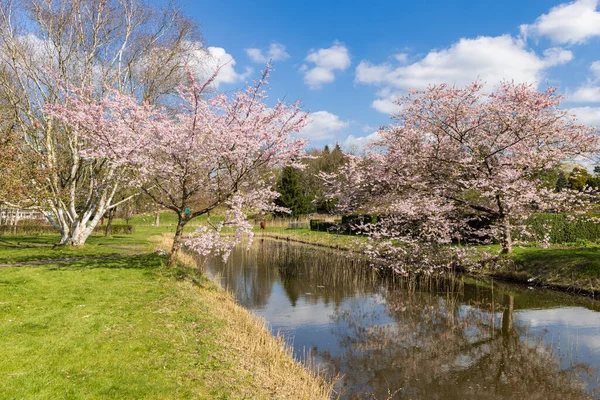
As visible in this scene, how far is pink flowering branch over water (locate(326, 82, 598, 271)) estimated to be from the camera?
48.5 feet

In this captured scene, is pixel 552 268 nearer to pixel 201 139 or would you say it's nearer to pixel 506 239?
pixel 506 239

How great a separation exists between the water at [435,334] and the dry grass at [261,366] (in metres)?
0.79

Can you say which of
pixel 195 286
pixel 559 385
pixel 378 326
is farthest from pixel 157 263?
pixel 559 385

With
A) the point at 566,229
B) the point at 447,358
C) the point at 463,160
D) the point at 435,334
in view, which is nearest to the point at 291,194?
the point at 566,229

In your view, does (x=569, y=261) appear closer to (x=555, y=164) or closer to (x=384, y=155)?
(x=555, y=164)

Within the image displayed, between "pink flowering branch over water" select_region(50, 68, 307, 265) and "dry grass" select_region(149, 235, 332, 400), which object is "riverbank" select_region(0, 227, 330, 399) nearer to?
"dry grass" select_region(149, 235, 332, 400)

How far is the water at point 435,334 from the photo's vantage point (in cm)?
759

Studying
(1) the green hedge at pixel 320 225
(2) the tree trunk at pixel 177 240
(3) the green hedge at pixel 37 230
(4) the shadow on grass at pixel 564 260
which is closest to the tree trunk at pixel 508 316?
(4) the shadow on grass at pixel 564 260

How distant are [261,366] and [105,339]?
2.91 meters

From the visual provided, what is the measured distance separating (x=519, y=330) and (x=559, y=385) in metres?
3.30

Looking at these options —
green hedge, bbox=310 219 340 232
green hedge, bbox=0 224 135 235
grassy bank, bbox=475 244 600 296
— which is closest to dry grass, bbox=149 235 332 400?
grassy bank, bbox=475 244 600 296

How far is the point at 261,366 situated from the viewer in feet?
23.7

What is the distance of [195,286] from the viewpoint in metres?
Answer: 13.1

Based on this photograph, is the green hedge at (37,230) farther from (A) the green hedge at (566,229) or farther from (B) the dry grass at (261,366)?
(A) the green hedge at (566,229)
